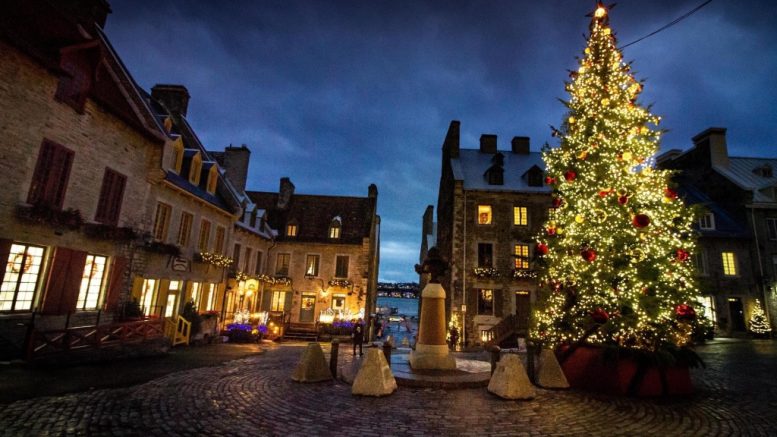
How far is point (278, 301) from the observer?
1060 inches

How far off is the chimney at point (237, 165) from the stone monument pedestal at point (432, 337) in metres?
19.4

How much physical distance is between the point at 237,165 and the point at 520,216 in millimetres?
19790

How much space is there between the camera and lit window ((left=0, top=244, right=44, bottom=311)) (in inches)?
376

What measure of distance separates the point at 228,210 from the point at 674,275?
19786 millimetres

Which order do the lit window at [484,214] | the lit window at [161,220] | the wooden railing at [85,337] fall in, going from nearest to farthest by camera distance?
the wooden railing at [85,337] → the lit window at [161,220] → the lit window at [484,214]

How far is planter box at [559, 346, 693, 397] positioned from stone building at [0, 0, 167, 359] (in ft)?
46.3

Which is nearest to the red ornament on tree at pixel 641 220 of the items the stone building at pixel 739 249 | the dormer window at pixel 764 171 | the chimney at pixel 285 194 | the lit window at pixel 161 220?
the lit window at pixel 161 220

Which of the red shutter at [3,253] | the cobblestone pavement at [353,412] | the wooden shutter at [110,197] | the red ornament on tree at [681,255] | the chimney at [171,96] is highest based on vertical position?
the chimney at [171,96]

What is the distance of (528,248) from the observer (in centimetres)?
2409

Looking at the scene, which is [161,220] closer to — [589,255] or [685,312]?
[589,255]

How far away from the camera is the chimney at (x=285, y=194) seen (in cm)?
3045

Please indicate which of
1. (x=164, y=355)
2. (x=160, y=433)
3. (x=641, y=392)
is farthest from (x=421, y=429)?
(x=164, y=355)

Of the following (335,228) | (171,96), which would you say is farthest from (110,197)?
(335,228)

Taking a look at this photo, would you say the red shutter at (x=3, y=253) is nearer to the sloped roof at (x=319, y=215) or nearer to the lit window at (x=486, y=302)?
the sloped roof at (x=319, y=215)
